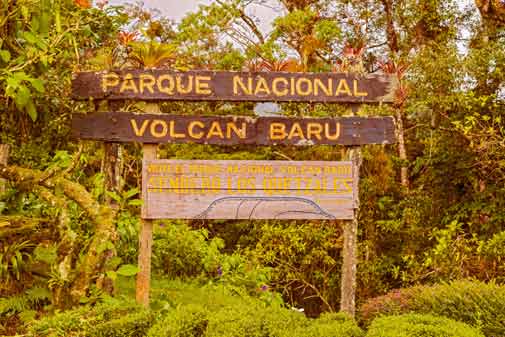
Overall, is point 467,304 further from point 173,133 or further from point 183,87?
point 183,87

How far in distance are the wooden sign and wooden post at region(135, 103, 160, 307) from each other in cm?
12

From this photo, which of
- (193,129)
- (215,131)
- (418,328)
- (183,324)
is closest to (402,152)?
(215,131)

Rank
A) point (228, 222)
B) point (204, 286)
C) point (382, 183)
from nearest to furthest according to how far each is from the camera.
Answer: point (204, 286), point (382, 183), point (228, 222)

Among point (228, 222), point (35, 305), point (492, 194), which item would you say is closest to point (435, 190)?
point (492, 194)

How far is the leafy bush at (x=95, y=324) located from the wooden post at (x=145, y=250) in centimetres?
196

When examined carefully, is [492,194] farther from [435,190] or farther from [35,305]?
[35,305]

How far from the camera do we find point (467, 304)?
15.5 ft

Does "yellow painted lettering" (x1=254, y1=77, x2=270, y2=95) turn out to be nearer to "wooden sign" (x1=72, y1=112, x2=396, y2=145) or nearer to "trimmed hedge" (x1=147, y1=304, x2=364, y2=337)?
"wooden sign" (x1=72, y1=112, x2=396, y2=145)

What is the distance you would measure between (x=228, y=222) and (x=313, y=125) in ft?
25.3

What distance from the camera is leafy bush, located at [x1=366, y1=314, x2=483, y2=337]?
3.45 metres

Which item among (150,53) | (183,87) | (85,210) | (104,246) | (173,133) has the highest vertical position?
(150,53)

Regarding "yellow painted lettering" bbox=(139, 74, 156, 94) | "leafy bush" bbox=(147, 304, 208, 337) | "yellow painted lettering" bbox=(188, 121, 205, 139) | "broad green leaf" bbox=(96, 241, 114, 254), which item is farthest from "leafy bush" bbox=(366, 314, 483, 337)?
"yellow painted lettering" bbox=(139, 74, 156, 94)

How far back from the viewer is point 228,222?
44.5 feet

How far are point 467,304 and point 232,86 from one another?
3.07 m
